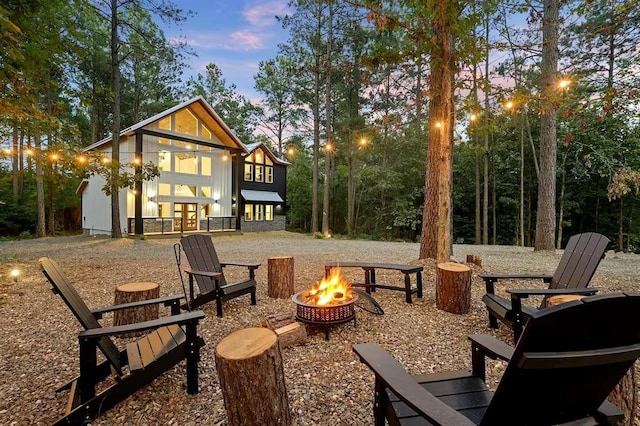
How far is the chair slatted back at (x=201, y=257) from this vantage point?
3.95 metres

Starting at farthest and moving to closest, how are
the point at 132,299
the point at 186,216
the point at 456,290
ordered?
the point at 186,216 → the point at 456,290 → the point at 132,299

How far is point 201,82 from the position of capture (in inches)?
993

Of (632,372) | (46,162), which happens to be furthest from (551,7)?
(46,162)

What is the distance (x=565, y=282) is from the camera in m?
3.29

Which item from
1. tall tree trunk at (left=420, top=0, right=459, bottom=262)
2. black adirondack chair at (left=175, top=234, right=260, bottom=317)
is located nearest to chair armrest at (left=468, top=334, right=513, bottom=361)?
black adirondack chair at (left=175, top=234, right=260, bottom=317)

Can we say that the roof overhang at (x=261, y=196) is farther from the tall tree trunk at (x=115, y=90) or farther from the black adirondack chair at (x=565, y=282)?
the black adirondack chair at (x=565, y=282)

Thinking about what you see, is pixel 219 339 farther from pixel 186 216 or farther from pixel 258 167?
pixel 258 167

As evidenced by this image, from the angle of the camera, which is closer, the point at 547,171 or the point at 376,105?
the point at 376,105

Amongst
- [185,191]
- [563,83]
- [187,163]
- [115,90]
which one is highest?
[115,90]

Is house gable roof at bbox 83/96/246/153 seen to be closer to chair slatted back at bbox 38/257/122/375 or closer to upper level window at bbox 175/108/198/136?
upper level window at bbox 175/108/198/136

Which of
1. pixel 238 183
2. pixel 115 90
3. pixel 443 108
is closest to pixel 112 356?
pixel 443 108

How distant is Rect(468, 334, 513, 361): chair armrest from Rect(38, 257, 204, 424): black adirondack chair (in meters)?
1.79

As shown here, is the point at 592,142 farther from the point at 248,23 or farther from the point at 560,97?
the point at 248,23

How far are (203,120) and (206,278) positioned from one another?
14.3 meters
